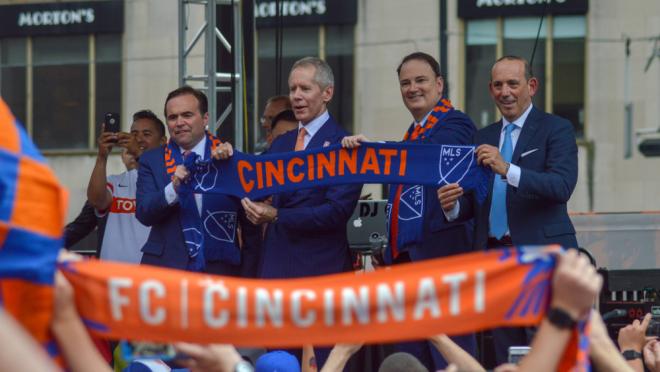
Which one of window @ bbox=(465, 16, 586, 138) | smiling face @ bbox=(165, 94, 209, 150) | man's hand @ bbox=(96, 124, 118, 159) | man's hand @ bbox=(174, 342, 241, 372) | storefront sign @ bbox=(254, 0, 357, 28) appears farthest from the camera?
storefront sign @ bbox=(254, 0, 357, 28)

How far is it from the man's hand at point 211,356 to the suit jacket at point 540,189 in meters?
2.75

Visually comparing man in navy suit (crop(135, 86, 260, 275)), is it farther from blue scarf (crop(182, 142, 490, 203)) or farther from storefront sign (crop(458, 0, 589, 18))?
storefront sign (crop(458, 0, 589, 18))

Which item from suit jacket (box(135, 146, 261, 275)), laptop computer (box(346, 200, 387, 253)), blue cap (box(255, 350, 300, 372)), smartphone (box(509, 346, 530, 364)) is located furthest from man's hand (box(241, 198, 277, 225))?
smartphone (box(509, 346, 530, 364))

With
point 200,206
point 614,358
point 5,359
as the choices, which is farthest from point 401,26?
point 5,359

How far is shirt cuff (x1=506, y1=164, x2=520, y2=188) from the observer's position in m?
5.38

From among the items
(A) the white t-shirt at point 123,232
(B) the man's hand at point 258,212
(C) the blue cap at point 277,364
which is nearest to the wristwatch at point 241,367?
A: (C) the blue cap at point 277,364

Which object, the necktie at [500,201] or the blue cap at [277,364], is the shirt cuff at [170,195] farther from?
the blue cap at [277,364]

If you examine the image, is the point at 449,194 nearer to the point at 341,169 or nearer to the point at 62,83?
the point at 341,169

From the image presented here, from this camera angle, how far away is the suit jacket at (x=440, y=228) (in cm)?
575

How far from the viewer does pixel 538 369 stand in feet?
8.91

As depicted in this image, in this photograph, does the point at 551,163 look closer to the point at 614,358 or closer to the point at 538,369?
the point at 614,358

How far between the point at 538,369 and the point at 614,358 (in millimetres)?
630

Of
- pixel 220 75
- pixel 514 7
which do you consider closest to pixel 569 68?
pixel 514 7

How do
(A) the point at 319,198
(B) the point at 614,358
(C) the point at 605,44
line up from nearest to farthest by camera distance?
(B) the point at 614,358 < (A) the point at 319,198 < (C) the point at 605,44
